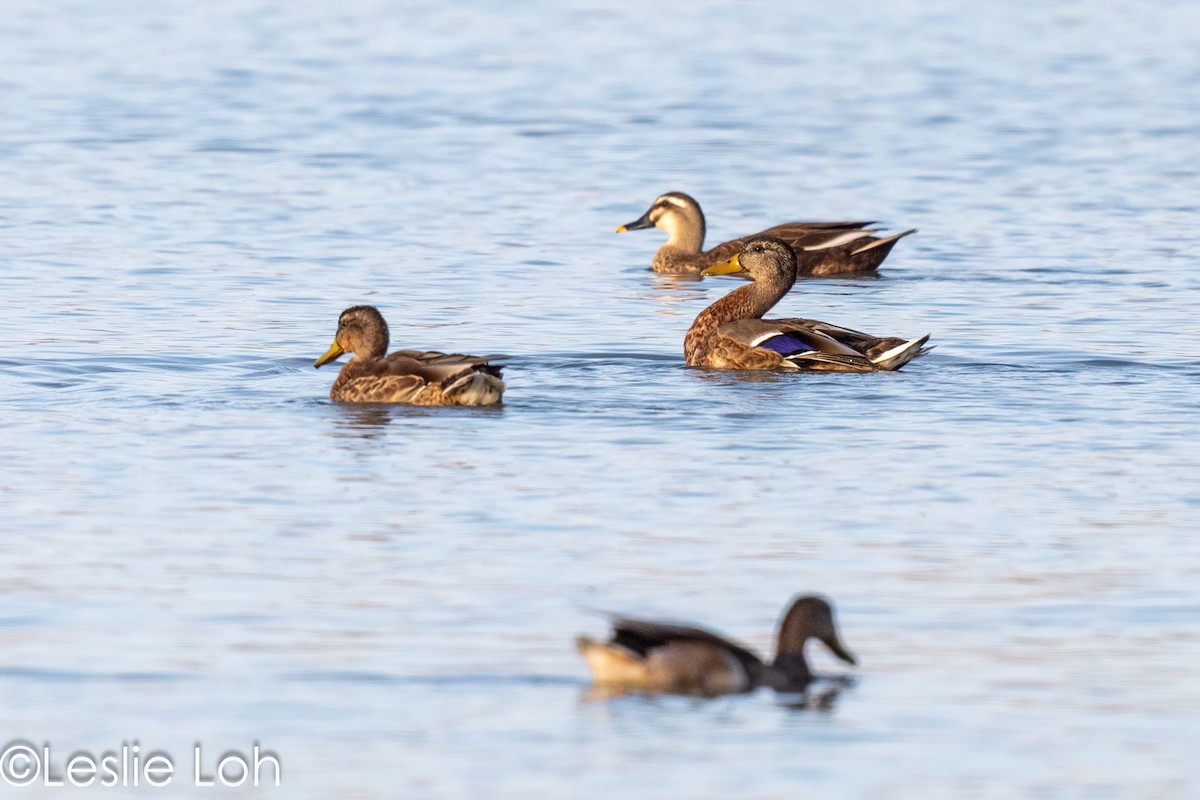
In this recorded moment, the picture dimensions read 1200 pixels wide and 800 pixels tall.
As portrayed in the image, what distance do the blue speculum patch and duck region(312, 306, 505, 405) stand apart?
8.25ft

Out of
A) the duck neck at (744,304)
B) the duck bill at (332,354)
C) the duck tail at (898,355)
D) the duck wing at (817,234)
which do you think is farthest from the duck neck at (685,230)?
the duck bill at (332,354)

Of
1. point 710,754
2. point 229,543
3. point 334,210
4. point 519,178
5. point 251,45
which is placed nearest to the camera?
point 710,754

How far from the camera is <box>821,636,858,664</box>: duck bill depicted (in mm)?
9180

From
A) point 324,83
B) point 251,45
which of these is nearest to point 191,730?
point 324,83

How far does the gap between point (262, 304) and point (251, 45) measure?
26845mm

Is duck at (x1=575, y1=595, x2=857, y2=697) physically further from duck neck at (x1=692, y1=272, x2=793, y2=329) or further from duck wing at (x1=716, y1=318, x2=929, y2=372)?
duck neck at (x1=692, y1=272, x2=793, y2=329)

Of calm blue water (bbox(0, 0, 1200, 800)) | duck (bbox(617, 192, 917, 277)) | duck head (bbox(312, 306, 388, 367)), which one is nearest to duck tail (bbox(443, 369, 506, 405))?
calm blue water (bbox(0, 0, 1200, 800))

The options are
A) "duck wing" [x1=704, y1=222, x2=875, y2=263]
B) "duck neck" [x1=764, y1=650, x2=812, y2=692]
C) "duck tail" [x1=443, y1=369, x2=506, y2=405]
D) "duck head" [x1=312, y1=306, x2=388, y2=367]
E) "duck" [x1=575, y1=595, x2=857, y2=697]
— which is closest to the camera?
"duck" [x1=575, y1=595, x2=857, y2=697]

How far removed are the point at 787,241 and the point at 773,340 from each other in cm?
514

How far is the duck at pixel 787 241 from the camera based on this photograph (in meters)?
21.9

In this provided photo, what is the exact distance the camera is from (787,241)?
858 inches

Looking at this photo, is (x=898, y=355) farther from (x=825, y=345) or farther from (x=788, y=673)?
(x=788, y=673)

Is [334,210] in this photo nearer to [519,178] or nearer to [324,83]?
[519,178]

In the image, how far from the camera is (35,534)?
11305 mm
